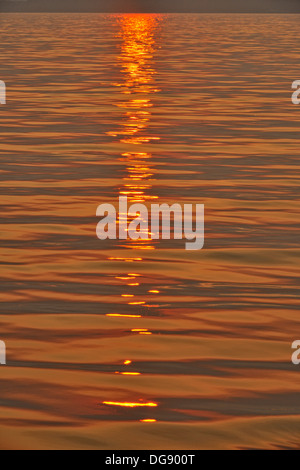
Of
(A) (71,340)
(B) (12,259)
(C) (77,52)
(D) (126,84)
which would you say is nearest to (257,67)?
(D) (126,84)

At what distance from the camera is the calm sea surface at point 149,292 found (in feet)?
24.0

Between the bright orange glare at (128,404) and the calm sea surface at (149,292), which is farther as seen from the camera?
the bright orange glare at (128,404)

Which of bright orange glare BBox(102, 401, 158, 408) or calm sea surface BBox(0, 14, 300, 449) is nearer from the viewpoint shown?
calm sea surface BBox(0, 14, 300, 449)

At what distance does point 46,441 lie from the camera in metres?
6.96

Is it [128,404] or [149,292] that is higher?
[149,292]

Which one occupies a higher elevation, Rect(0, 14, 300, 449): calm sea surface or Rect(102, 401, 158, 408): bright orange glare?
Rect(0, 14, 300, 449): calm sea surface

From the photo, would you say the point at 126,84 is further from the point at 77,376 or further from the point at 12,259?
the point at 77,376

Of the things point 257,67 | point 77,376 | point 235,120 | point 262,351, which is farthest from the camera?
point 257,67

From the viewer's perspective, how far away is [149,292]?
10.2 meters

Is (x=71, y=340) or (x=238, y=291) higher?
(x=238, y=291)

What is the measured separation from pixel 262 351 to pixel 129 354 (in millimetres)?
894

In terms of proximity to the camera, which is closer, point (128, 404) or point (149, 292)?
point (128, 404)

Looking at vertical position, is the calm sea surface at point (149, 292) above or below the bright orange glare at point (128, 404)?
above

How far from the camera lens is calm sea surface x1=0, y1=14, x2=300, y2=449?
288 inches
